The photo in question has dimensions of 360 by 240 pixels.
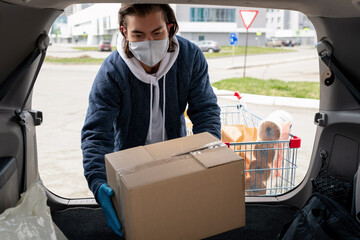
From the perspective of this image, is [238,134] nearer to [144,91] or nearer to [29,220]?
[144,91]

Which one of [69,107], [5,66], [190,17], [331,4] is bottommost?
[69,107]

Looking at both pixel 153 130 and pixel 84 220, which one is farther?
pixel 84 220

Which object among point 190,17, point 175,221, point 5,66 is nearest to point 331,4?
point 175,221

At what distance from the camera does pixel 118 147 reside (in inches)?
83.4

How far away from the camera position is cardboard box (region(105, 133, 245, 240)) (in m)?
1.43

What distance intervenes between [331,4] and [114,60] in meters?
1.10

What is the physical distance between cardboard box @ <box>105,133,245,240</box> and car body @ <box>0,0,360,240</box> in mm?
554

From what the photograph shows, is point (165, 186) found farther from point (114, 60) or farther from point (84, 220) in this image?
point (84, 220)

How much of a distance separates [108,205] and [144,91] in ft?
2.11

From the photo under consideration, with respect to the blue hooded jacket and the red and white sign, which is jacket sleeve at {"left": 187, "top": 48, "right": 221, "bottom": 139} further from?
the red and white sign

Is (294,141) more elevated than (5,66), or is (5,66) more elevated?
(5,66)

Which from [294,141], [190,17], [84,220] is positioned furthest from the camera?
[190,17]

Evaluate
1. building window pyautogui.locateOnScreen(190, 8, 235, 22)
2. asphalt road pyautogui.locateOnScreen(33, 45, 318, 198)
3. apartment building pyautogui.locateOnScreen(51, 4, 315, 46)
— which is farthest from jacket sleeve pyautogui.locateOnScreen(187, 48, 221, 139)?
building window pyautogui.locateOnScreen(190, 8, 235, 22)

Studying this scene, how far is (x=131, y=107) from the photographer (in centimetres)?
200
